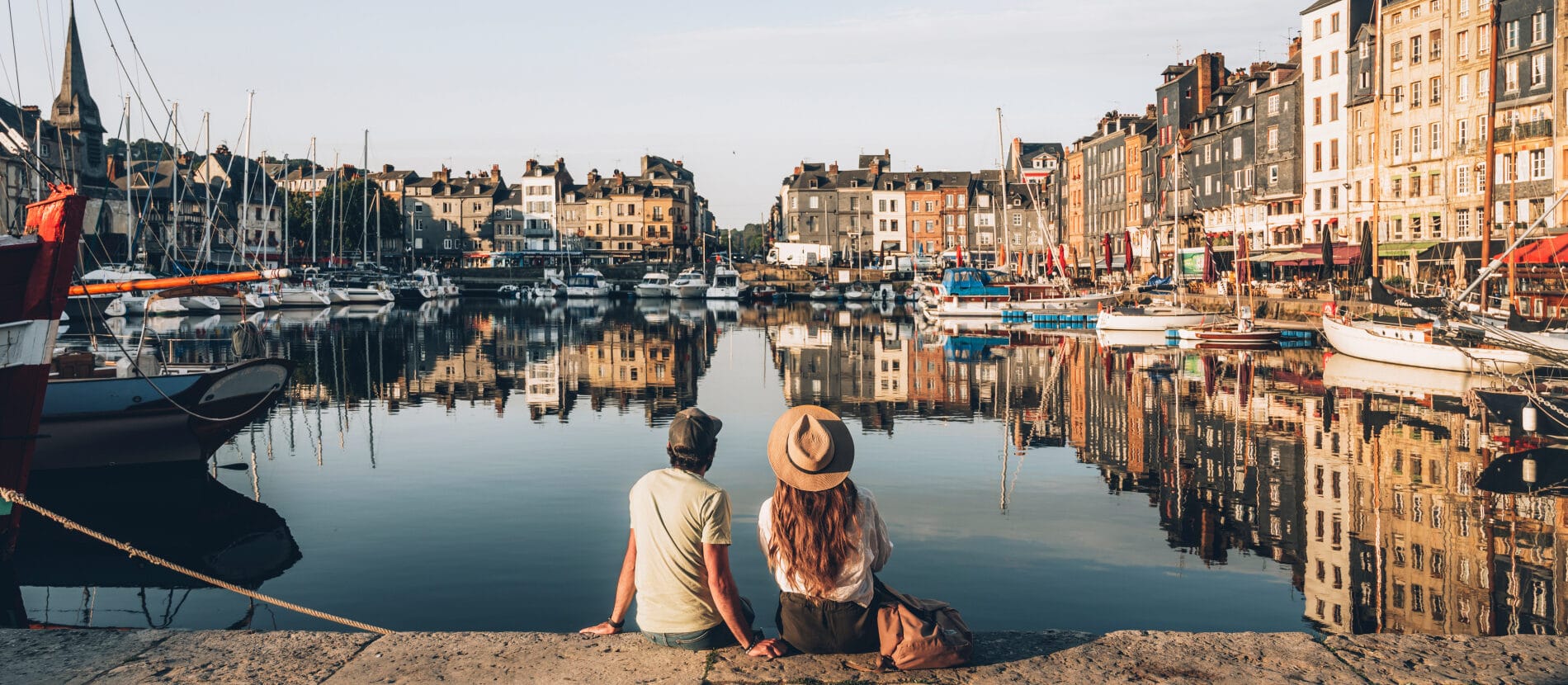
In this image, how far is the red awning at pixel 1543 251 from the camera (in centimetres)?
4200

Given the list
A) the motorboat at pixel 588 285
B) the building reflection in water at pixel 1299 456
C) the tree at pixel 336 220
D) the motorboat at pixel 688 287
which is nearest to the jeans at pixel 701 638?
the building reflection in water at pixel 1299 456

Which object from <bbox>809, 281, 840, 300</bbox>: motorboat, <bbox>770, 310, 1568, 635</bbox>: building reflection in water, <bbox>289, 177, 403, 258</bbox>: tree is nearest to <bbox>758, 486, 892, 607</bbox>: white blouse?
<bbox>770, 310, 1568, 635</bbox>: building reflection in water

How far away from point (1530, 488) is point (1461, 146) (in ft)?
174

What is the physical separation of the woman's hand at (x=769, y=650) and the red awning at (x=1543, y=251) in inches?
1634

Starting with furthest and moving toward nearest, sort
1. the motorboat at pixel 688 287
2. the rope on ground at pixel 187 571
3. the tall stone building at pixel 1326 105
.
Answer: the motorboat at pixel 688 287 → the tall stone building at pixel 1326 105 → the rope on ground at pixel 187 571

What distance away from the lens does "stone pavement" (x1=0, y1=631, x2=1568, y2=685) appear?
23.8ft

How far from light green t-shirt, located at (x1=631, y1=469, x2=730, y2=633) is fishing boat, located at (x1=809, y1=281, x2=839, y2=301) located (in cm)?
11198

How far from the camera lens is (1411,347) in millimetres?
38906

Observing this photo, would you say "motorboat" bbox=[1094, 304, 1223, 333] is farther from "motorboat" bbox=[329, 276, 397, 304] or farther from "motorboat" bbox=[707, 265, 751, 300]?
"motorboat" bbox=[329, 276, 397, 304]

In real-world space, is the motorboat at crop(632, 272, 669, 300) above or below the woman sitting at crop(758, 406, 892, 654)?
above

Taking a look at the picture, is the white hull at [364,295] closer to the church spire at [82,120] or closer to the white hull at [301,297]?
the white hull at [301,297]

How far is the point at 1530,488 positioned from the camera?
59.1 ft

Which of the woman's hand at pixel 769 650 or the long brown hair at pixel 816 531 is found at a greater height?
the long brown hair at pixel 816 531

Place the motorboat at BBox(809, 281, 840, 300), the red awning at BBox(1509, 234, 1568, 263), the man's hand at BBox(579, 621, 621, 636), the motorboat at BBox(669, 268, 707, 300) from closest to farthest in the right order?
1. the man's hand at BBox(579, 621, 621, 636)
2. the red awning at BBox(1509, 234, 1568, 263)
3. the motorboat at BBox(809, 281, 840, 300)
4. the motorboat at BBox(669, 268, 707, 300)
